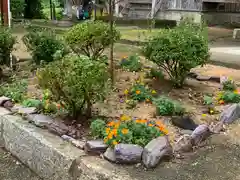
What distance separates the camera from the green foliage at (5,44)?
6.36 metres

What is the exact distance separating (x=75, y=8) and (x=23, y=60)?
12.1 metres

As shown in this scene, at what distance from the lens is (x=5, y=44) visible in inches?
252

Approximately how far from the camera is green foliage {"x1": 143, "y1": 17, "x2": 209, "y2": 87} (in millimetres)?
5289

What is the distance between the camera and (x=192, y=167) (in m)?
3.48

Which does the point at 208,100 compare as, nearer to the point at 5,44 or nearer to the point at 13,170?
the point at 13,170

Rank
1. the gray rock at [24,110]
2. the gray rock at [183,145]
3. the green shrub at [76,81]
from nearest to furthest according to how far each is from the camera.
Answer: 1. the gray rock at [183,145]
2. the green shrub at [76,81]
3. the gray rock at [24,110]

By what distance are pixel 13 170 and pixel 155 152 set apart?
1.61 m

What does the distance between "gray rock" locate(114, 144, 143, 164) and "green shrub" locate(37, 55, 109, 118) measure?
2.76 ft

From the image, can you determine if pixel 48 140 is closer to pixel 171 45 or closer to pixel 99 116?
pixel 99 116

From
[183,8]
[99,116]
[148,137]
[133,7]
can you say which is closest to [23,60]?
[99,116]

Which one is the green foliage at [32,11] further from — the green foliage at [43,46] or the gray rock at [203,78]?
the gray rock at [203,78]

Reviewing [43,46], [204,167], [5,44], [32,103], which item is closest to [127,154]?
[204,167]

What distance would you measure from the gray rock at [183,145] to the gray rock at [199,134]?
0.25 feet

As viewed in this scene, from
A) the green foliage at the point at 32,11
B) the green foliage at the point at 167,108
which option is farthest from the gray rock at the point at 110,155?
the green foliage at the point at 32,11
